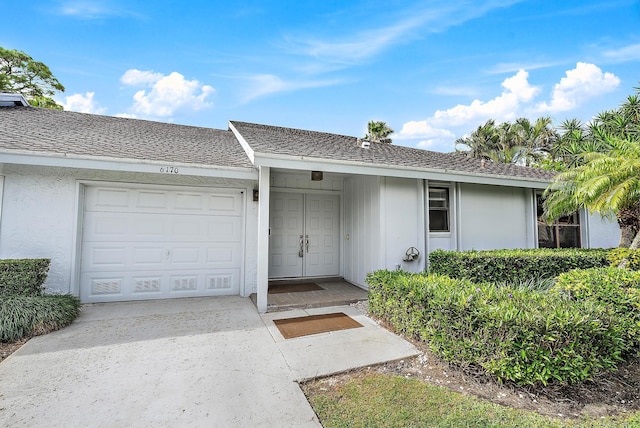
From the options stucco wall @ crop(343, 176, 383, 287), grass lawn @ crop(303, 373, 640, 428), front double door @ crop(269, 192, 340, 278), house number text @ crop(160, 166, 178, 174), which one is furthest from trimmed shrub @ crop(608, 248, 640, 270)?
house number text @ crop(160, 166, 178, 174)

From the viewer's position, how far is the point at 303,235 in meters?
7.52

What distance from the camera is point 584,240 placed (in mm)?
8602

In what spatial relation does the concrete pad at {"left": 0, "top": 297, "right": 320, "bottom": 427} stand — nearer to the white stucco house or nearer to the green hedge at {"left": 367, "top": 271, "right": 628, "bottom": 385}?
the white stucco house

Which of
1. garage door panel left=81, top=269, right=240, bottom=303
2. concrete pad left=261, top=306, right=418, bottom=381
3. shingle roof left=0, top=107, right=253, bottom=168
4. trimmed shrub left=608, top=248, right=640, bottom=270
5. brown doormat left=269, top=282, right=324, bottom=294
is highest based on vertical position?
shingle roof left=0, top=107, right=253, bottom=168

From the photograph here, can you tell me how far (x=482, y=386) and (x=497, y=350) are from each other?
41cm

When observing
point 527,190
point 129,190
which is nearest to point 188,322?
point 129,190

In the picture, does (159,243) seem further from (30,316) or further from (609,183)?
(609,183)

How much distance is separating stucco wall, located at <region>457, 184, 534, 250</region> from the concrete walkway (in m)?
4.06

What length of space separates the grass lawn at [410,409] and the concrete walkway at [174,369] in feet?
0.70

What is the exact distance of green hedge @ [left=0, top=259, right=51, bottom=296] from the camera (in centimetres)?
429

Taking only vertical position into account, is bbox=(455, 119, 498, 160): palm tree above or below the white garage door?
above

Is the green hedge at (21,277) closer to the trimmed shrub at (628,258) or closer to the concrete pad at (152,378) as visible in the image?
the concrete pad at (152,378)

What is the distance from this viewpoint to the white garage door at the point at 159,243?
5.54 metres

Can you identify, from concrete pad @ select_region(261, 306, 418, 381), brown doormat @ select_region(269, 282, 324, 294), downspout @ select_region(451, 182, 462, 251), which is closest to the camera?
concrete pad @ select_region(261, 306, 418, 381)
